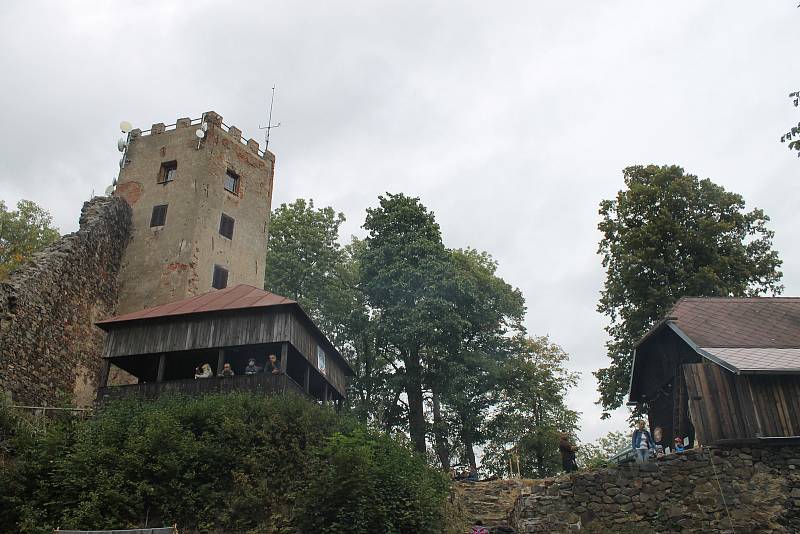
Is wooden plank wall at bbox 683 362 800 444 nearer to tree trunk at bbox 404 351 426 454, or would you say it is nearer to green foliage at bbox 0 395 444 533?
green foliage at bbox 0 395 444 533

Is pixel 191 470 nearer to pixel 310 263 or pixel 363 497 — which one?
pixel 363 497

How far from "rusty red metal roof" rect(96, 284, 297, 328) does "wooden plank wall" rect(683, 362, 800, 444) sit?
11.2m

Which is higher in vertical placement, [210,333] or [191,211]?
[191,211]

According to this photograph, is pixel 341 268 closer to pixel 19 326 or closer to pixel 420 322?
pixel 420 322

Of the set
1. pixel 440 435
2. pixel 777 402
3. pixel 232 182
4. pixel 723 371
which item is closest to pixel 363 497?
pixel 723 371

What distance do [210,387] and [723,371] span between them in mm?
13580

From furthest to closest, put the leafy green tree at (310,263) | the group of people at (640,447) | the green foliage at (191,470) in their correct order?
the leafy green tree at (310,263) < the group of people at (640,447) < the green foliage at (191,470)

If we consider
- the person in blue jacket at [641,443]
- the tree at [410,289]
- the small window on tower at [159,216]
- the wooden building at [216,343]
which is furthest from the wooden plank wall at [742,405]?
the small window on tower at [159,216]

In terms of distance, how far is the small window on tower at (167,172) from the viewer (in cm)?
2931

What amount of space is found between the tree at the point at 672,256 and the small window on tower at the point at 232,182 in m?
16.8

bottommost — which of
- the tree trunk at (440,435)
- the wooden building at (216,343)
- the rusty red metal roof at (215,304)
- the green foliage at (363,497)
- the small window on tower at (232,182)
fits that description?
the green foliage at (363,497)

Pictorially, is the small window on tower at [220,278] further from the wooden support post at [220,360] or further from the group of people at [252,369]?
the group of people at [252,369]

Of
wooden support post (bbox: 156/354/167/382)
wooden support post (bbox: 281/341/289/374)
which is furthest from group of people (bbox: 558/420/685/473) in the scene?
wooden support post (bbox: 156/354/167/382)

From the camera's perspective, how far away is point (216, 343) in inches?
792
